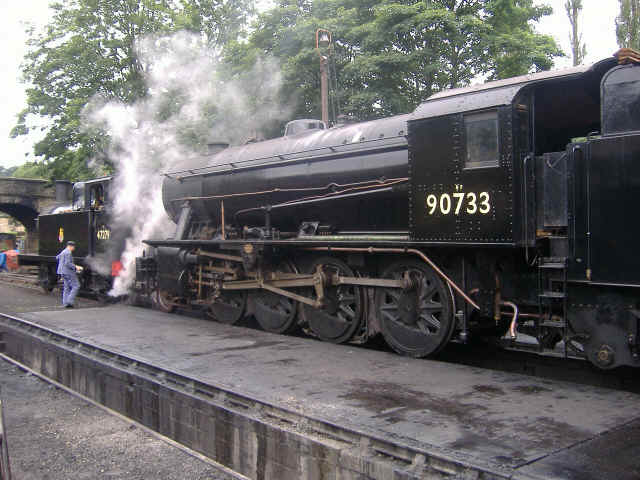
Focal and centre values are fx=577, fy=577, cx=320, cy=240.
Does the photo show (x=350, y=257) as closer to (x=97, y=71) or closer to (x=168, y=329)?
(x=168, y=329)

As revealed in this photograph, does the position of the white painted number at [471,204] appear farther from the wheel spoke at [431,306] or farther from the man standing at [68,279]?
the man standing at [68,279]

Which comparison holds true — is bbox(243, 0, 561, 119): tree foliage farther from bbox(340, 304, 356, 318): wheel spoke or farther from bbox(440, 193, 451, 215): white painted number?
bbox(440, 193, 451, 215): white painted number

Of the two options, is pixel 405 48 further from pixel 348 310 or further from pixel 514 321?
pixel 514 321

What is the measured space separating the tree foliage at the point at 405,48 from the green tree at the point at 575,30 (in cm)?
524

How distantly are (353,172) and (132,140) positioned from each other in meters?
9.21

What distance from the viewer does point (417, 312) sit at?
6844mm

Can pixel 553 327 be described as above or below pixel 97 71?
below

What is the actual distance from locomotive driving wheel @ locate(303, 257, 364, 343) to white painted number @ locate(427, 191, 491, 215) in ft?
6.02

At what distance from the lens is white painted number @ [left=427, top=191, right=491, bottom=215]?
5891 millimetres

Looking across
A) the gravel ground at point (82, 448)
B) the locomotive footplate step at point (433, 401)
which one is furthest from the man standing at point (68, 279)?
the gravel ground at point (82, 448)

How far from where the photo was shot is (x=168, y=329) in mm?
9273

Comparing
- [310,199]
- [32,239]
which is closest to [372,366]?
[310,199]

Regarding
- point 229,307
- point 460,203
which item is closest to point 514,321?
point 460,203

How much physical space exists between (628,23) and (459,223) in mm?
21486
